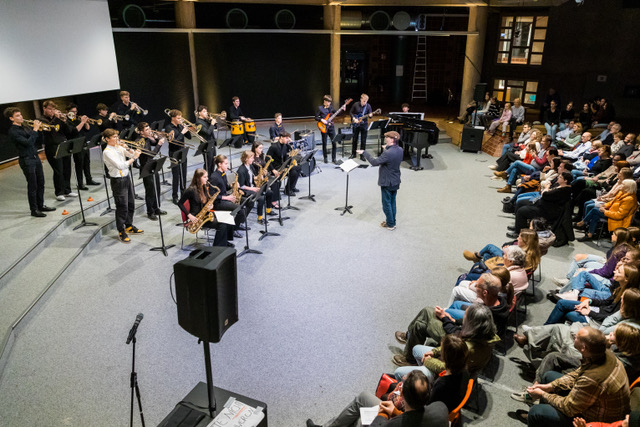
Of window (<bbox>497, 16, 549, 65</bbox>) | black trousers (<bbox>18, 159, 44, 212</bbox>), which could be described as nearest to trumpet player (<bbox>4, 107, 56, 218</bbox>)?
black trousers (<bbox>18, 159, 44, 212</bbox>)

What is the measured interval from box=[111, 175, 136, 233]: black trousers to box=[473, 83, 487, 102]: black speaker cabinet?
974 cm

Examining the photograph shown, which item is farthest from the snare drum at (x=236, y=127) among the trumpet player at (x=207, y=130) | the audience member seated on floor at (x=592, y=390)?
the audience member seated on floor at (x=592, y=390)

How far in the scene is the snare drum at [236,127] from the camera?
11.3 m

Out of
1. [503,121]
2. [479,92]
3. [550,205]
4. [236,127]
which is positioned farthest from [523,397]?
[479,92]

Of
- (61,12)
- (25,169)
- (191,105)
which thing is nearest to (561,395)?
(25,169)

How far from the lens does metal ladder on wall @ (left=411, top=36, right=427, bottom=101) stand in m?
16.8

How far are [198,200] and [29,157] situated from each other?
107 inches

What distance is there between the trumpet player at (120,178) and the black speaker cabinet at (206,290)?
366 cm

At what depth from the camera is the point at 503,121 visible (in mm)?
12078

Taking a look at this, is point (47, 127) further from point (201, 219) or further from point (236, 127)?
point (236, 127)

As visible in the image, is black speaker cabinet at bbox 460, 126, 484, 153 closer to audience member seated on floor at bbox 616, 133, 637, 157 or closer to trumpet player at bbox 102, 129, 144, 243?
audience member seated on floor at bbox 616, 133, 637, 157

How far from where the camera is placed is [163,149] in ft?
36.5

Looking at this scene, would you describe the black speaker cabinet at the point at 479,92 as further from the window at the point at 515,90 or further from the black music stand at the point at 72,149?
the black music stand at the point at 72,149

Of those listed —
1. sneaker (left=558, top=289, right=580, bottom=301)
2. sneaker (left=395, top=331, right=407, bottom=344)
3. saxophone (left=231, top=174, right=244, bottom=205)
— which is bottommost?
sneaker (left=395, top=331, right=407, bottom=344)
